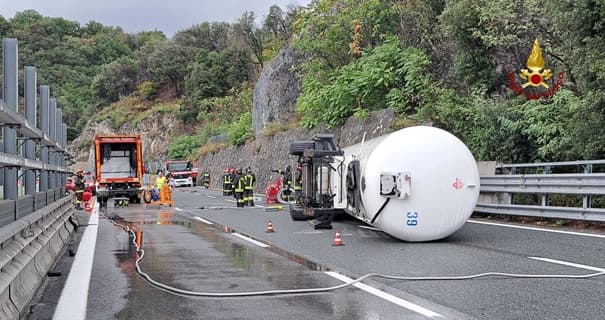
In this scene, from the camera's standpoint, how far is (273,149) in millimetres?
41469

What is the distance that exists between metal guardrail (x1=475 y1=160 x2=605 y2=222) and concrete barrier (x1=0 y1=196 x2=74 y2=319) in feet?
31.0

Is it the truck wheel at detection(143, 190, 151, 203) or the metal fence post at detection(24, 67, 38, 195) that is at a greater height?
the metal fence post at detection(24, 67, 38, 195)

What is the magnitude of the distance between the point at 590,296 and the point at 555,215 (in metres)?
7.25

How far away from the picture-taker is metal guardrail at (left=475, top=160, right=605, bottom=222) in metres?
13.0

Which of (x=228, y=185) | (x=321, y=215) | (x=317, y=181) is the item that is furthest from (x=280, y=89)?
(x=321, y=215)

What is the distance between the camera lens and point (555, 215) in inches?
547

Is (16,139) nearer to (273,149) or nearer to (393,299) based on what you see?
(393,299)

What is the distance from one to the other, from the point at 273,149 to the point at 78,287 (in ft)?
109

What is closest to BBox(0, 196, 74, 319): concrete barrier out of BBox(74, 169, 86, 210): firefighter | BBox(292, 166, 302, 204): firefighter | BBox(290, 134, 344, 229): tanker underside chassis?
BBox(290, 134, 344, 229): tanker underside chassis

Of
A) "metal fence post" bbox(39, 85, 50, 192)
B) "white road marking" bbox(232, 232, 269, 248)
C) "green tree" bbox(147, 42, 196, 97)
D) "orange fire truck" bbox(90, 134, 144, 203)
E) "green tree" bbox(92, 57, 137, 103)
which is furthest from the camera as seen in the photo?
"green tree" bbox(92, 57, 137, 103)

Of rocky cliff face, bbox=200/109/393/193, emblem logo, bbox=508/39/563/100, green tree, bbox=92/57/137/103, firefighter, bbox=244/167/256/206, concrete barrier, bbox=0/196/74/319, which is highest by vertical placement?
green tree, bbox=92/57/137/103

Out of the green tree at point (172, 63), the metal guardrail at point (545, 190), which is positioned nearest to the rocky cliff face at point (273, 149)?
the metal guardrail at point (545, 190)

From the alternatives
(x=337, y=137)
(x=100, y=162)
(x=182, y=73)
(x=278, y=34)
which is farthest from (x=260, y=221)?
(x=182, y=73)

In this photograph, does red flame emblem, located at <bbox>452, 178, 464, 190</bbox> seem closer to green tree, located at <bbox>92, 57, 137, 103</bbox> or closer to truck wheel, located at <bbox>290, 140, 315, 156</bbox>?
truck wheel, located at <bbox>290, 140, 315, 156</bbox>
